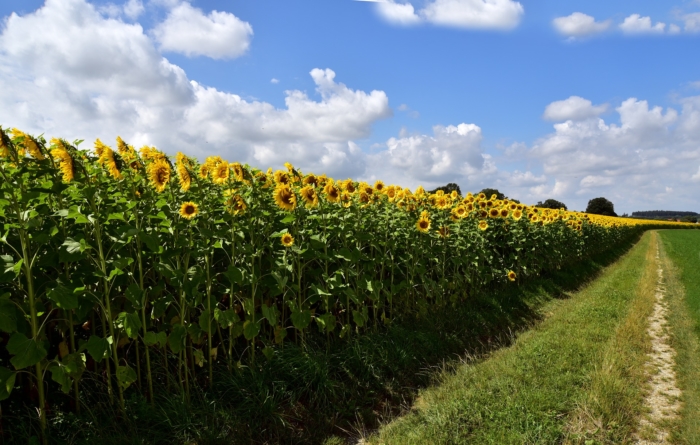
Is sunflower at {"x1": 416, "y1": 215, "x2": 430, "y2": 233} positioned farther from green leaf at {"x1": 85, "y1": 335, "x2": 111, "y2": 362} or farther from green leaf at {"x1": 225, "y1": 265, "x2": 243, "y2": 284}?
green leaf at {"x1": 85, "y1": 335, "x2": 111, "y2": 362}

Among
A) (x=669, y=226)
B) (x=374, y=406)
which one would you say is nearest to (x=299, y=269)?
(x=374, y=406)

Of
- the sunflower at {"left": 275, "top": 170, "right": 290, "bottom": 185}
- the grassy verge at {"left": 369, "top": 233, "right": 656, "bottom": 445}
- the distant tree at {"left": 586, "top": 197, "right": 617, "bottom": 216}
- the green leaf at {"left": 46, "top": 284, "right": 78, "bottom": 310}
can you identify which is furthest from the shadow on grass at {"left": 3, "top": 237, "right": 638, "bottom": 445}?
the distant tree at {"left": 586, "top": 197, "right": 617, "bottom": 216}

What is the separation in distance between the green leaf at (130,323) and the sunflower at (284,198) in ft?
5.66

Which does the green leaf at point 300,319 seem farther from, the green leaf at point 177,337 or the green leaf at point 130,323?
the green leaf at point 130,323

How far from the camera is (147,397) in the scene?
4.25 m

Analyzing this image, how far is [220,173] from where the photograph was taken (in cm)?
456

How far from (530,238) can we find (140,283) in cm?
967

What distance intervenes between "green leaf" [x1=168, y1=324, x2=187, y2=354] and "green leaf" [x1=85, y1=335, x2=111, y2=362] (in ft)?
1.66

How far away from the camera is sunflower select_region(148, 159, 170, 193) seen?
3984mm

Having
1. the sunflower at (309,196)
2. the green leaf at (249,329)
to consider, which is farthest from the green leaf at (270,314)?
the sunflower at (309,196)

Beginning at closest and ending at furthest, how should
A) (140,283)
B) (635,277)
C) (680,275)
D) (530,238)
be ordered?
(140,283)
(530,238)
(635,277)
(680,275)

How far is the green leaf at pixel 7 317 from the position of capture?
10.2ft

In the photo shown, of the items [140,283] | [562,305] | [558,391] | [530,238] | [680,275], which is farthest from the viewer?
[680,275]

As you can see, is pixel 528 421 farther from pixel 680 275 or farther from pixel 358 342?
pixel 680 275
